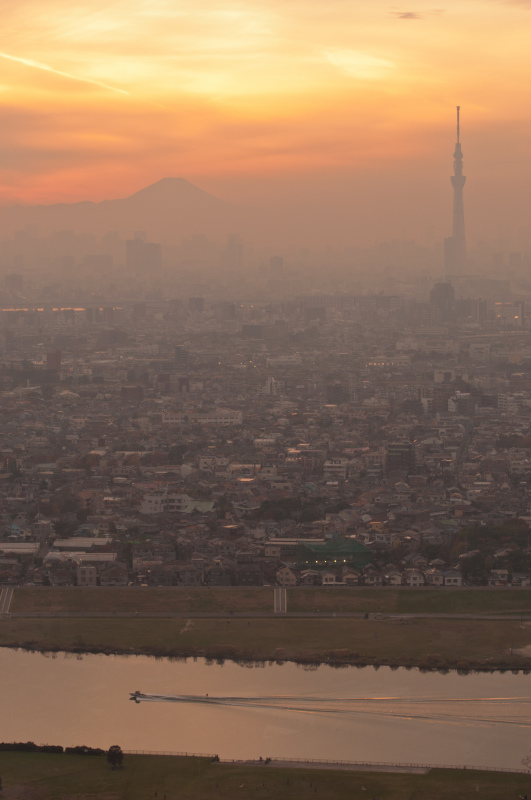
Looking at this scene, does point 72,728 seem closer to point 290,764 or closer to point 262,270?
point 290,764

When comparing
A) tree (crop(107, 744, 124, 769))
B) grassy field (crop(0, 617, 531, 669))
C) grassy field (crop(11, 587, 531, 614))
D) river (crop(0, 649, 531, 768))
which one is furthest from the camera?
grassy field (crop(11, 587, 531, 614))

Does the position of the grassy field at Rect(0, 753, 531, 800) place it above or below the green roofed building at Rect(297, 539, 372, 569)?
below

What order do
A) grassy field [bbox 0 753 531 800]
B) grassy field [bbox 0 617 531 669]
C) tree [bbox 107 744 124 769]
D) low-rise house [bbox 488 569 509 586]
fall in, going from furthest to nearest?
low-rise house [bbox 488 569 509 586]
grassy field [bbox 0 617 531 669]
tree [bbox 107 744 124 769]
grassy field [bbox 0 753 531 800]

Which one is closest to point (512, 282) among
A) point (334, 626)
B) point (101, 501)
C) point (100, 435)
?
point (100, 435)

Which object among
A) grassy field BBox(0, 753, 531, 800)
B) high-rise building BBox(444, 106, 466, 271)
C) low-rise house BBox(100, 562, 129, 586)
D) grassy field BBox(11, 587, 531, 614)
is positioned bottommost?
grassy field BBox(0, 753, 531, 800)

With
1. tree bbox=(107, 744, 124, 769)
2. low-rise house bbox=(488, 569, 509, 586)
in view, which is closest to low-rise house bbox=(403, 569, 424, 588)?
low-rise house bbox=(488, 569, 509, 586)

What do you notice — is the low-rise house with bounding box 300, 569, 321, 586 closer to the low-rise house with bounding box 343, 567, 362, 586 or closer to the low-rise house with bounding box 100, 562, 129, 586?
the low-rise house with bounding box 343, 567, 362, 586

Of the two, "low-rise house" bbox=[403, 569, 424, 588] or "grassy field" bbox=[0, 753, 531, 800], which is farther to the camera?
"low-rise house" bbox=[403, 569, 424, 588]
